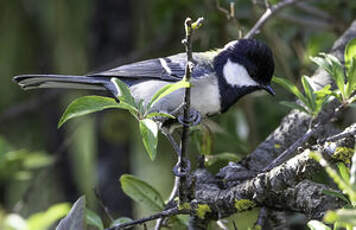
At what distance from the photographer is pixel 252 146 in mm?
2607

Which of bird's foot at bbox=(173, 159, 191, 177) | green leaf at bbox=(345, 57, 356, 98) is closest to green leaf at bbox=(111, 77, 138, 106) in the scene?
bird's foot at bbox=(173, 159, 191, 177)

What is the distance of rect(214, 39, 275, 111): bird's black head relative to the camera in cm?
220

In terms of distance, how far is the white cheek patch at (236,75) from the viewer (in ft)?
7.45

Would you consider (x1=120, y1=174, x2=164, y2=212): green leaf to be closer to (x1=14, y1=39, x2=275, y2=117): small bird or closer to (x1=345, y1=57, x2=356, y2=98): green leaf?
(x1=14, y1=39, x2=275, y2=117): small bird

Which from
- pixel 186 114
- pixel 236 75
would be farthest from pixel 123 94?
pixel 236 75

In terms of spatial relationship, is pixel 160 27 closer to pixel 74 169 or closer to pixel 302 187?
pixel 74 169

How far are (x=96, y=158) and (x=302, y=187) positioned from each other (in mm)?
1764

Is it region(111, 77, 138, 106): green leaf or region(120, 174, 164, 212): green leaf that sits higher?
region(111, 77, 138, 106): green leaf

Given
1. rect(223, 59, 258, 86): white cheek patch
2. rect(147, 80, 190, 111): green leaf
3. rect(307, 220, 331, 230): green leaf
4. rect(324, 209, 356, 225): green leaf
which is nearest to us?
rect(324, 209, 356, 225): green leaf

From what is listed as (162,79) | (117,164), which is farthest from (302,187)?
(117,164)

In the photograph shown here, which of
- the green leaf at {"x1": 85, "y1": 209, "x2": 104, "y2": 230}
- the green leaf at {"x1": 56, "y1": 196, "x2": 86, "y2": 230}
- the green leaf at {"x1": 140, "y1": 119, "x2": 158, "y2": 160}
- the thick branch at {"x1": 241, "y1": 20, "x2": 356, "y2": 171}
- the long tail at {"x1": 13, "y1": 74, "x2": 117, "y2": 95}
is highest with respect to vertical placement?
the long tail at {"x1": 13, "y1": 74, "x2": 117, "y2": 95}

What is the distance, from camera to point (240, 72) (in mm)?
2275

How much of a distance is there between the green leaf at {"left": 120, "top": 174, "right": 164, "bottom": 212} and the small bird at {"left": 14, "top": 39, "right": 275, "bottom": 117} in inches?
15.0

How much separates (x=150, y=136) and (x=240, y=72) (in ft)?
3.41
